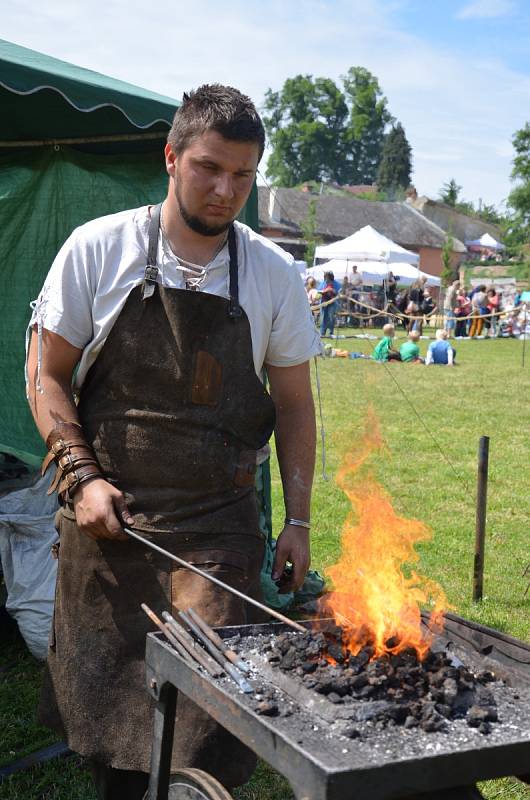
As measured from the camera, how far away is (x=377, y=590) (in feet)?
7.45

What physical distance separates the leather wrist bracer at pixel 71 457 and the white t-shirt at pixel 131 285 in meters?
0.20

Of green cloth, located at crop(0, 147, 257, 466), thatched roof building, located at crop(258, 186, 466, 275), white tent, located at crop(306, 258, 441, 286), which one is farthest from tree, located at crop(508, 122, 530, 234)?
green cloth, located at crop(0, 147, 257, 466)

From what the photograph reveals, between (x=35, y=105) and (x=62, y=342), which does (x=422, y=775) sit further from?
(x=35, y=105)

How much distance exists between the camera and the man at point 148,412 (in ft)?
8.09

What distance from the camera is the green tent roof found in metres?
3.95

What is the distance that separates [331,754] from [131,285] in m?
1.38

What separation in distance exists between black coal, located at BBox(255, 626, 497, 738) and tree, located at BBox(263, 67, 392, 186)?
88.3 meters

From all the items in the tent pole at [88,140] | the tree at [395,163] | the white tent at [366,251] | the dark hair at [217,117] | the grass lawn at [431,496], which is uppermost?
the tree at [395,163]

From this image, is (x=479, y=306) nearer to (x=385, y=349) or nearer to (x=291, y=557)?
(x=385, y=349)

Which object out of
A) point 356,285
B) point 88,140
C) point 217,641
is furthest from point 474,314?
point 217,641

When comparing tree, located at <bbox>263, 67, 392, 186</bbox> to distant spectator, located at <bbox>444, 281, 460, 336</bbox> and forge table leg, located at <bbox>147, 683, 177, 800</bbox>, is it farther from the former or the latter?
forge table leg, located at <bbox>147, 683, 177, 800</bbox>

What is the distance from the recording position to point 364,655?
207 cm

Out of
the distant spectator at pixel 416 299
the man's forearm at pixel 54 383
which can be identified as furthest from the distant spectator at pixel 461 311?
the man's forearm at pixel 54 383

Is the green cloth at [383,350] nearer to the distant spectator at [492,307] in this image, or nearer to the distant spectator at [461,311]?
the distant spectator at [461,311]
